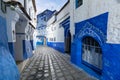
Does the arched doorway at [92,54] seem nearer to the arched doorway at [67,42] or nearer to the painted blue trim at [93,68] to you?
the painted blue trim at [93,68]

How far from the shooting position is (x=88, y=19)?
661 cm

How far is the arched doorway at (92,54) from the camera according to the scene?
19.7 ft

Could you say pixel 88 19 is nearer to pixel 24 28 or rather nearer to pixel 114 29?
pixel 114 29

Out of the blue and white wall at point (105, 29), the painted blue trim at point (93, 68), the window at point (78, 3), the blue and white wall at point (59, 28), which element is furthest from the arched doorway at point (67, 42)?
the blue and white wall at point (105, 29)

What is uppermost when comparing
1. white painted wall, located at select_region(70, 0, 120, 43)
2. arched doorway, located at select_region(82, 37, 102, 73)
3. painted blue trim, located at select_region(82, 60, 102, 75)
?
white painted wall, located at select_region(70, 0, 120, 43)

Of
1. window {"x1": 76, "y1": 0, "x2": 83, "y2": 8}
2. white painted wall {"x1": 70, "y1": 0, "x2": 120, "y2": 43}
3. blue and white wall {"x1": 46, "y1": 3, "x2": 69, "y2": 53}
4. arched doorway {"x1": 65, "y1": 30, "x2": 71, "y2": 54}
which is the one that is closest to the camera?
white painted wall {"x1": 70, "y1": 0, "x2": 120, "y2": 43}

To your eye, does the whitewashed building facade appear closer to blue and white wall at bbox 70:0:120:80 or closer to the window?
blue and white wall at bbox 70:0:120:80

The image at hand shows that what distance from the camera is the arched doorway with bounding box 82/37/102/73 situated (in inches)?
236

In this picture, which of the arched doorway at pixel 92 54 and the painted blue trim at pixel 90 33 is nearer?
the painted blue trim at pixel 90 33

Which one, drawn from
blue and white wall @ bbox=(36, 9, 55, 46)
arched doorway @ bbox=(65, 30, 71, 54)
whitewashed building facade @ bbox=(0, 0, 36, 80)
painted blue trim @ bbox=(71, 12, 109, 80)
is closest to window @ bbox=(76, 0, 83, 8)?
painted blue trim @ bbox=(71, 12, 109, 80)

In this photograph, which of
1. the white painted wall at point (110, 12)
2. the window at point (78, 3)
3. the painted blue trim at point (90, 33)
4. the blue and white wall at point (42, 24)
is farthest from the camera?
the blue and white wall at point (42, 24)

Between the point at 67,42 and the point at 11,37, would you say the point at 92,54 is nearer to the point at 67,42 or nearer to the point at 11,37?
the point at 11,37

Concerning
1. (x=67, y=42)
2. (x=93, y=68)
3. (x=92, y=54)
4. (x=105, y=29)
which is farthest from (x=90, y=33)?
(x=67, y=42)

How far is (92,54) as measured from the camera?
666 centimetres
